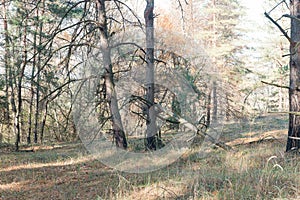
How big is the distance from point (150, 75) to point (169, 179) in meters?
4.51

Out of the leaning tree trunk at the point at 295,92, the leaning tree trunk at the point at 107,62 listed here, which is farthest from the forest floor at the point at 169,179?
the leaning tree trunk at the point at 107,62

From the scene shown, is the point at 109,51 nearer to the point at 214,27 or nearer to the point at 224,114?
the point at 224,114

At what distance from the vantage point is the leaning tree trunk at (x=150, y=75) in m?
7.99

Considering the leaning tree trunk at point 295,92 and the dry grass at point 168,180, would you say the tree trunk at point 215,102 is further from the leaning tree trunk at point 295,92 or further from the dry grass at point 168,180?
the leaning tree trunk at point 295,92

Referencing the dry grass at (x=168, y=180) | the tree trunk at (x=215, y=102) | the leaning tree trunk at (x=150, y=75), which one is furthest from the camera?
the tree trunk at (x=215, y=102)

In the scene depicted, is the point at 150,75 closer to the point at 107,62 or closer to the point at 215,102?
the point at 107,62

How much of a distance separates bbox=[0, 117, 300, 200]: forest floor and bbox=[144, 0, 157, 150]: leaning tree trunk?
164cm

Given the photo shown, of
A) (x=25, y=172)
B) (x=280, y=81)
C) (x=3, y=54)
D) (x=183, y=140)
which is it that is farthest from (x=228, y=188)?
(x=280, y=81)

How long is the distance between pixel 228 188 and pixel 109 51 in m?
5.59

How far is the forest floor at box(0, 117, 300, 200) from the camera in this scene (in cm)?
325

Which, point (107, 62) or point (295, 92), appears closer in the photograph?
point (295, 92)

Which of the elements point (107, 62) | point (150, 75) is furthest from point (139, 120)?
point (107, 62)

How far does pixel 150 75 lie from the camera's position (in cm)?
820

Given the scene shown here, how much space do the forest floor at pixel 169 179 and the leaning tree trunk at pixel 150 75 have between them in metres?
1.64
